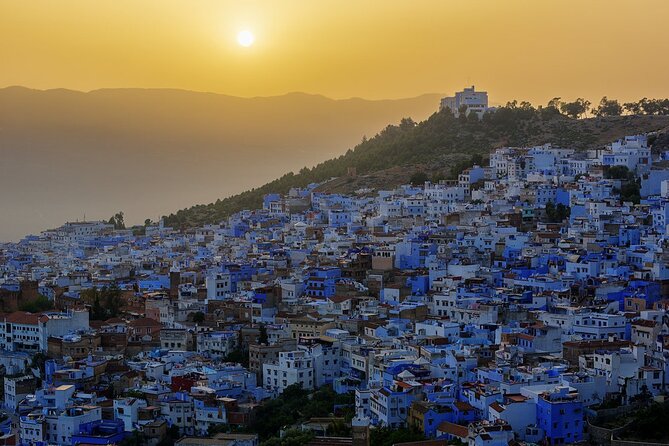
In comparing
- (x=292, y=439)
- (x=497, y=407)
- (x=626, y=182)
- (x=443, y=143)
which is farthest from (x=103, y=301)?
(x=443, y=143)

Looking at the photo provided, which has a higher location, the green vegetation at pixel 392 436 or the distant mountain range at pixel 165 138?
the distant mountain range at pixel 165 138

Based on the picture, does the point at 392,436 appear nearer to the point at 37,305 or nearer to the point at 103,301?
the point at 103,301

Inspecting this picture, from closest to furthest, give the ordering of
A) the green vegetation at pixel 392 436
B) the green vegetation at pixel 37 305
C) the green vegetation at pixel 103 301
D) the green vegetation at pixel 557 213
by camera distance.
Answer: the green vegetation at pixel 392 436 < the green vegetation at pixel 103 301 < the green vegetation at pixel 37 305 < the green vegetation at pixel 557 213

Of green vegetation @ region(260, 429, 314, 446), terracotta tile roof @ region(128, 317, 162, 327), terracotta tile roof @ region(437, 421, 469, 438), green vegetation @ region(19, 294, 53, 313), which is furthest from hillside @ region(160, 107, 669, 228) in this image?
terracotta tile roof @ region(437, 421, 469, 438)

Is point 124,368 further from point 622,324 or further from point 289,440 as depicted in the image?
point 622,324

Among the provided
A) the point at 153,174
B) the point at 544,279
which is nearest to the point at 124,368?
the point at 544,279

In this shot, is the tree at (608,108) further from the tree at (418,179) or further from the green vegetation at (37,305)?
the green vegetation at (37,305)

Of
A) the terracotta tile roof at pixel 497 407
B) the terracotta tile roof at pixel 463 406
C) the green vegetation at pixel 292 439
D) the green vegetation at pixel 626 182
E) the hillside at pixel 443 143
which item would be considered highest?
the hillside at pixel 443 143

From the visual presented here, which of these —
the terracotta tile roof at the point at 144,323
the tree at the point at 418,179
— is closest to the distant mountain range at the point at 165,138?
the tree at the point at 418,179
